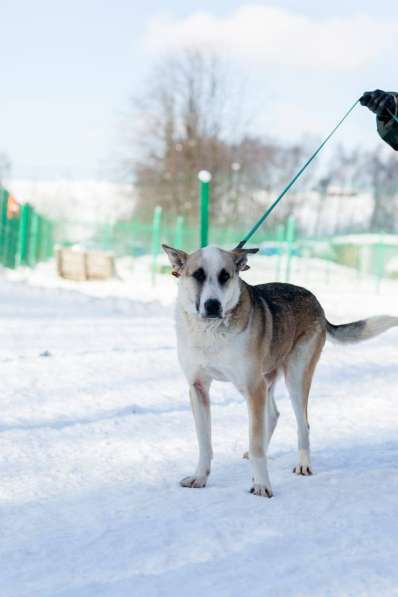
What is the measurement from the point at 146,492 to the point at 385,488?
1147 millimetres

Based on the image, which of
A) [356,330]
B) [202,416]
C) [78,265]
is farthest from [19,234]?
[202,416]

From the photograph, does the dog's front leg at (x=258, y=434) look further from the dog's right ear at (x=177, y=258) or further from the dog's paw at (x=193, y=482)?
the dog's right ear at (x=177, y=258)

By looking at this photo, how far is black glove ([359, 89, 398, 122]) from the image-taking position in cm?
497

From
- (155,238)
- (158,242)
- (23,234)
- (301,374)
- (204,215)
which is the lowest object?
(158,242)

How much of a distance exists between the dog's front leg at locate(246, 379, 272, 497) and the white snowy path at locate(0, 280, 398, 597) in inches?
4.0

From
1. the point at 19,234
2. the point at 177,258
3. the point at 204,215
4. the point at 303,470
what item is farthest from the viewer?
the point at 19,234

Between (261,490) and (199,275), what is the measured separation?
42.6 inches

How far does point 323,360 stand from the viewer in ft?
27.9

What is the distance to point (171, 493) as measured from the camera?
386 cm

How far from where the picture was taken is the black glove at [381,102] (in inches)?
196

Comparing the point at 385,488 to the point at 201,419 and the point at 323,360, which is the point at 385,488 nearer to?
the point at 201,419

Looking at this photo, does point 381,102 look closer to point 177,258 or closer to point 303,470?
point 177,258

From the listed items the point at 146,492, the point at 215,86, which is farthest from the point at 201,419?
the point at 215,86

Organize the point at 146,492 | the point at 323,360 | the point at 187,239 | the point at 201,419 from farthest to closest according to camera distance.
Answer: the point at 187,239, the point at 323,360, the point at 201,419, the point at 146,492
